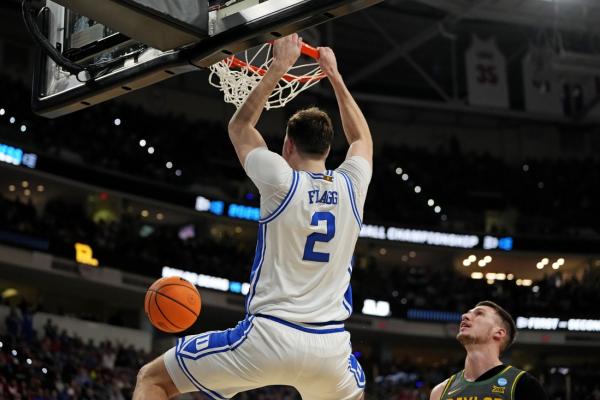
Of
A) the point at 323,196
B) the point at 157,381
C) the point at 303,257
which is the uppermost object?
the point at 323,196

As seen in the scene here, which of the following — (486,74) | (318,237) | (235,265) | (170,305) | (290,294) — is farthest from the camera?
(486,74)

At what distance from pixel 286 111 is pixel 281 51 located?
32733 millimetres

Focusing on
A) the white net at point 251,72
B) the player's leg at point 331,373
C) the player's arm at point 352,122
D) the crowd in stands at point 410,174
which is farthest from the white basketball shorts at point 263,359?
the crowd in stands at point 410,174

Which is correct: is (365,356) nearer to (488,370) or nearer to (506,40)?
(506,40)

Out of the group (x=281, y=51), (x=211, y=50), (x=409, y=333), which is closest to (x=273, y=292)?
(x=281, y=51)

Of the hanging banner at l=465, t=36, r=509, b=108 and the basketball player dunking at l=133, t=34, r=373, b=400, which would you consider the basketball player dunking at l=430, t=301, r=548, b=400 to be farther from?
the hanging banner at l=465, t=36, r=509, b=108

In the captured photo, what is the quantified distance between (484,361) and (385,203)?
30.0m

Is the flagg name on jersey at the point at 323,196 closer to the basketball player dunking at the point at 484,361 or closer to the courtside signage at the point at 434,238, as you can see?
the basketball player dunking at the point at 484,361

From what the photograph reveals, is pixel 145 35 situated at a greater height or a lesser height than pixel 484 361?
greater

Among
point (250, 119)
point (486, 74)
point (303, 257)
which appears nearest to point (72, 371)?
point (250, 119)

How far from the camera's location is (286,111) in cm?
3753

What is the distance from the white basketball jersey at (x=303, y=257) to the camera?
4379 mm

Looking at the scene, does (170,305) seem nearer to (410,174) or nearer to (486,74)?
(486,74)

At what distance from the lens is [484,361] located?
589cm
